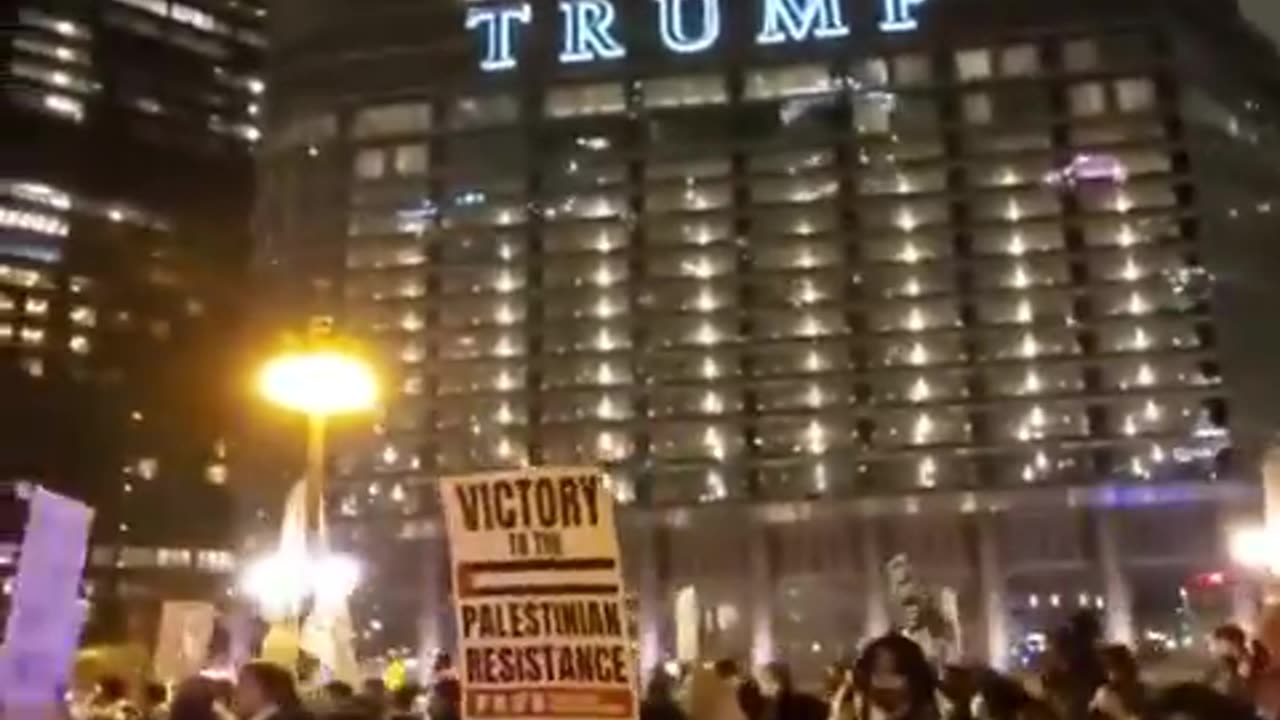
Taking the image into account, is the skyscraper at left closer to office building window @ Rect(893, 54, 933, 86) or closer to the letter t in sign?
the letter t in sign

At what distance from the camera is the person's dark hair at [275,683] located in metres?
7.89

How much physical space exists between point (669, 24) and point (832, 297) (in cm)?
2471

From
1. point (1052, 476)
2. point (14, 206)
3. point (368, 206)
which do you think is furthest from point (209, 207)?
point (1052, 476)

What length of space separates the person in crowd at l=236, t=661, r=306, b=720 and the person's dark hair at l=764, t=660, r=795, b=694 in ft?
11.0

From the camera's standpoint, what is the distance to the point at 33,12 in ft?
418

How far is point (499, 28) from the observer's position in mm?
114438

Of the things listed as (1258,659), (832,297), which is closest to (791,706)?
(1258,659)

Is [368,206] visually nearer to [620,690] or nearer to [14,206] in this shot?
[14,206]

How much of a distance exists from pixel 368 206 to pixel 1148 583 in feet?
170

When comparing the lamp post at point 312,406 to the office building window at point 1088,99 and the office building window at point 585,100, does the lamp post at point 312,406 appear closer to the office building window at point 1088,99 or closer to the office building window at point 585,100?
the office building window at point 1088,99

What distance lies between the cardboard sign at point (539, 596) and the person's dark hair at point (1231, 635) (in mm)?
7124

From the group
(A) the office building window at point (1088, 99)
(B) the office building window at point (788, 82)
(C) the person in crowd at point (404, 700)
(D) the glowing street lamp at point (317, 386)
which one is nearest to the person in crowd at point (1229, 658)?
(C) the person in crowd at point (404, 700)

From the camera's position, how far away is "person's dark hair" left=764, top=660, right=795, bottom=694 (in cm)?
1037

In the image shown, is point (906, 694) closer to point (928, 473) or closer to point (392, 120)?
point (928, 473)
